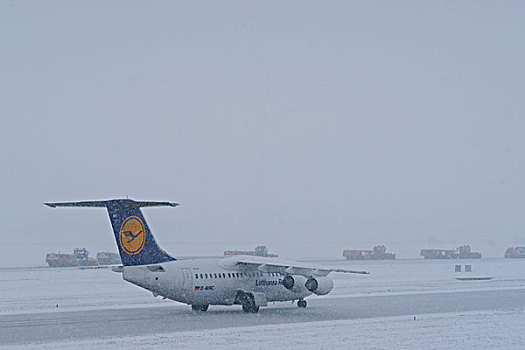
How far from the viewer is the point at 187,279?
32.8 meters

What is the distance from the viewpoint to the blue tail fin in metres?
31.6

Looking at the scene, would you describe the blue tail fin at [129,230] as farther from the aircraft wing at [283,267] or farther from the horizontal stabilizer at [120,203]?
the aircraft wing at [283,267]

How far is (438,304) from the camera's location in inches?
1500

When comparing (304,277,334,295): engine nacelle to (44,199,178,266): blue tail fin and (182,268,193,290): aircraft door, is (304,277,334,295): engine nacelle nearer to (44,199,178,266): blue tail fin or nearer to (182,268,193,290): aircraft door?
(182,268,193,290): aircraft door

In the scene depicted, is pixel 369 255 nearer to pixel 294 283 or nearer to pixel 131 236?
pixel 294 283

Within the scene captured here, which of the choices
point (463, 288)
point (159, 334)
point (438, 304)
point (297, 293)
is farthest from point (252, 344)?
point (463, 288)

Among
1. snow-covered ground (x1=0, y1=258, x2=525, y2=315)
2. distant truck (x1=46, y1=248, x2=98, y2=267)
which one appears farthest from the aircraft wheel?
distant truck (x1=46, y1=248, x2=98, y2=267)

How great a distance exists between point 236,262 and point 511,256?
379ft

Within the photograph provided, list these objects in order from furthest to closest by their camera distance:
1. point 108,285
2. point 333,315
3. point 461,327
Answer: point 108,285 < point 333,315 < point 461,327

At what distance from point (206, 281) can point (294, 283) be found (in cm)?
548

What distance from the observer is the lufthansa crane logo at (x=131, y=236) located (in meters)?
31.7

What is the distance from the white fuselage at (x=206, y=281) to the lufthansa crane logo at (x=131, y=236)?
0.92 meters

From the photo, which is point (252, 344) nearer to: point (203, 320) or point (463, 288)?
point (203, 320)

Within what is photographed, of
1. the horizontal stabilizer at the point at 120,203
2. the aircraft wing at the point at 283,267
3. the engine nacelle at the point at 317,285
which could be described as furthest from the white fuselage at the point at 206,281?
the horizontal stabilizer at the point at 120,203
